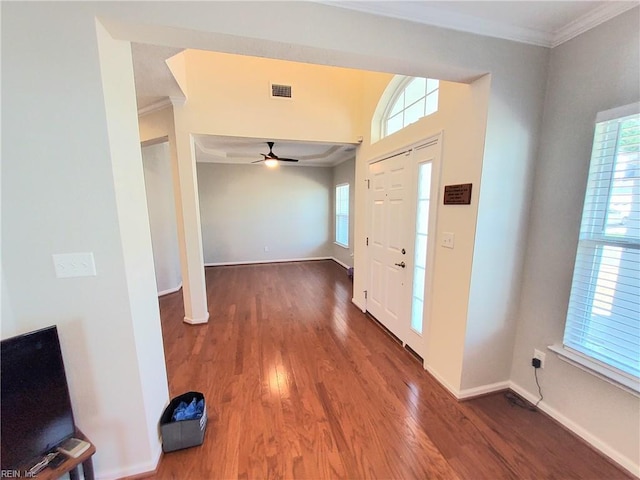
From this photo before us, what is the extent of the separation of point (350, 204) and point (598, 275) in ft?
13.7

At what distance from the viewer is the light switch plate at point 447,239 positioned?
1945 mm

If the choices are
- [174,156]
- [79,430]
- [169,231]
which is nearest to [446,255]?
[79,430]

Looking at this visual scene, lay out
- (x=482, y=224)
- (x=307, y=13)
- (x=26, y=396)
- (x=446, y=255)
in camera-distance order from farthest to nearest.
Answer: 1. (x=446, y=255)
2. (x=482, y=224)
3. (x=307, y=13)
4. (x=26, y=396)

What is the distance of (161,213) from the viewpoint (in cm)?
420

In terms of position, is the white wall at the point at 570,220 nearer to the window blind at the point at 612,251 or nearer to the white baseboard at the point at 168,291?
the window blind at the point at 612,251

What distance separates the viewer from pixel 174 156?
288 centimetres

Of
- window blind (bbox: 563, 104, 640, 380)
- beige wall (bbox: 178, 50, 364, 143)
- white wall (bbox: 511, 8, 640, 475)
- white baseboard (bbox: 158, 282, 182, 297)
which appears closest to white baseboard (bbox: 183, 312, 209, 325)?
white baseboard (bbox: 158, 282, 182, 297)

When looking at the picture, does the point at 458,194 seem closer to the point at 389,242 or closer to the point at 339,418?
the point at 389,242

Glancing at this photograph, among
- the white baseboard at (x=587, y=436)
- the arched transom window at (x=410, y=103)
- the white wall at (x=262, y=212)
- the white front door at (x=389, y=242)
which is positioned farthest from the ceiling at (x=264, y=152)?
the white baseboard at (x=587, y=436)

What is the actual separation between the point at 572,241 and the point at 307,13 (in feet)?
6.81

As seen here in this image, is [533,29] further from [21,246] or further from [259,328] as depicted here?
[259,328]

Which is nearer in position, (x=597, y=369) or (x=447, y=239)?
(x=597, y=369)

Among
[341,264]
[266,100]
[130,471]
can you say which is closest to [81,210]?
[130,471]

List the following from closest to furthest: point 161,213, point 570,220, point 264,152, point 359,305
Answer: point 570,220
point 359,305
point 161,213
point 264,152
